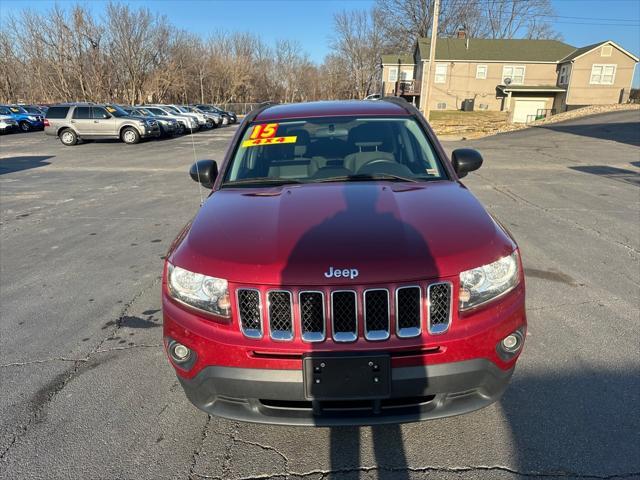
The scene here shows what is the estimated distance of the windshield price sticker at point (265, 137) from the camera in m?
3.48

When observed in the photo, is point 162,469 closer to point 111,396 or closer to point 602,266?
point 111,396

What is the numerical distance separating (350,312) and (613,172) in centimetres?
1207

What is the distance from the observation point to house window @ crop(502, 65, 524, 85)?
43.8m

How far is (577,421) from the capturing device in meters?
2.38

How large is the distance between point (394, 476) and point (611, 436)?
48.4 inches

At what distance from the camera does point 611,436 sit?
2.27 m

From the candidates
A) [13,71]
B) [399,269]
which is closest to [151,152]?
[399,269]

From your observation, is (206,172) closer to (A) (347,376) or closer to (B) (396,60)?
(A) (347,376)

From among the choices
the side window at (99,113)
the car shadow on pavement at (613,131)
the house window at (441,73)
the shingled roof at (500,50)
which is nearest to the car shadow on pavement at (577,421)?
the car shadow on pavement at (613,131)

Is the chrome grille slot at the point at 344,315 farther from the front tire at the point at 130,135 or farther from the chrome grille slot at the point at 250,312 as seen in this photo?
the front tire at the point at 130,135

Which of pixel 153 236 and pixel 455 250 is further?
pixel 153 236

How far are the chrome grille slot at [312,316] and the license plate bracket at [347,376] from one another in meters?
0.09

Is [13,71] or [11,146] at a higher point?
[13,71]

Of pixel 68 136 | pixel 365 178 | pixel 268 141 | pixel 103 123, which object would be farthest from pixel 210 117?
pixel 365 178
